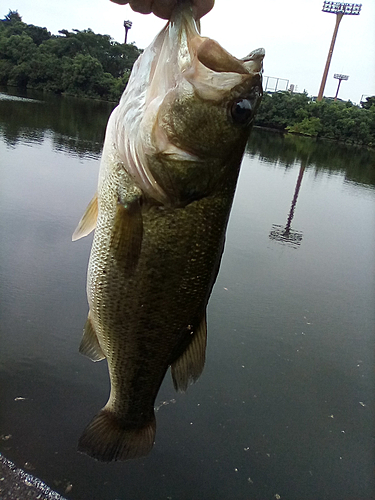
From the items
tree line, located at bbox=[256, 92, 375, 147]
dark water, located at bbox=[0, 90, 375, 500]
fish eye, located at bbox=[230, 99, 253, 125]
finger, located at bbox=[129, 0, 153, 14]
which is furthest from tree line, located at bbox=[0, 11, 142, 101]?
fish eye, located at bbox=[230, 99, 253, 125]

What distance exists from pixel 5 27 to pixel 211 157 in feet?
239

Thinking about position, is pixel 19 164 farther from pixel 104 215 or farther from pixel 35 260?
pixel 104 215

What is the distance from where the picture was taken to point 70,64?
47719mm

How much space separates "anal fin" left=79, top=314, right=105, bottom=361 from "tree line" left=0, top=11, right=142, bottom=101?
46.2 meters

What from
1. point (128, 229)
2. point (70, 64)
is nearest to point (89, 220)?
point (128, 229)

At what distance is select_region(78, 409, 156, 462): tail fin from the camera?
1.54 meters

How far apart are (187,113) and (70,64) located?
174ft

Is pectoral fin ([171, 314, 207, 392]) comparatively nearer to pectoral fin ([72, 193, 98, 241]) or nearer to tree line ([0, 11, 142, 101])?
pectoral fin ([72, 193, 98, 241])

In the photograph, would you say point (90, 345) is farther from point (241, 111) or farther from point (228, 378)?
point (228, 378)

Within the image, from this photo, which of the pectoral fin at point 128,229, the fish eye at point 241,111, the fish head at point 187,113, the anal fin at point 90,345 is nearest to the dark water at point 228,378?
the anal fin at point 90,345

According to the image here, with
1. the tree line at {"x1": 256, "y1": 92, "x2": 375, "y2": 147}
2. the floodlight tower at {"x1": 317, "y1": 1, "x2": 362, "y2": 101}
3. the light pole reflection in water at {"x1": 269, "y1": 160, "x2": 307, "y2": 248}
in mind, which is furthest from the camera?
the floodlight tower at {"x1": 317, "y1": 1, "x2": 362, "y2": 101}

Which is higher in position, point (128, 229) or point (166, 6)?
point (166, 6)

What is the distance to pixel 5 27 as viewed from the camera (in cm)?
6041

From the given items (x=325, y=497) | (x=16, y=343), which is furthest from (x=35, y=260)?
(x=325, y=497)
